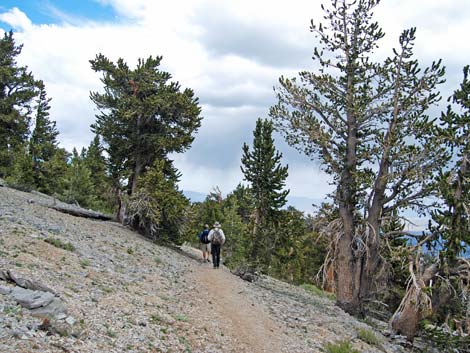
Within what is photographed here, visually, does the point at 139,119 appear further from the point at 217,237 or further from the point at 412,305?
the point at 412,305

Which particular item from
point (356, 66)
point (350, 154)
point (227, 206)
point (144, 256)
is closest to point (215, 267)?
point (144, 256)

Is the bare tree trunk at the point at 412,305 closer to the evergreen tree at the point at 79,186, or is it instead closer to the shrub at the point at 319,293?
the shrub at the point at 319,293

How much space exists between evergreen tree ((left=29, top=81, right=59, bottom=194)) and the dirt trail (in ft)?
84.0

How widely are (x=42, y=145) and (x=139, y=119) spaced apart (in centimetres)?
1491

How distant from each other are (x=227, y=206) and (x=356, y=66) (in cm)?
3498

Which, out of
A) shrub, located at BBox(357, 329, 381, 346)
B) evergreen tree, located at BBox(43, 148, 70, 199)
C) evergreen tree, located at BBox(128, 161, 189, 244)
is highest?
evergreen tree, located at BBox(43, 148, 70, 199)

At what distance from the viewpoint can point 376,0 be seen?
60.6 ft

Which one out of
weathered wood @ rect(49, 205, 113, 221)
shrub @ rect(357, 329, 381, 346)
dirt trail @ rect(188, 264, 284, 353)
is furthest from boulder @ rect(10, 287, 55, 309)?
weathered wood @ rect(49, 205, 113, 221)

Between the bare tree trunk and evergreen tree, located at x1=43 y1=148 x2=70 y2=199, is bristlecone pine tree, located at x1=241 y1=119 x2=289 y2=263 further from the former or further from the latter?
evergreen tree, located at x1=43 y1=148 x2=70 y2=199

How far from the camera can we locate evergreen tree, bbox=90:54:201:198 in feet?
91.4

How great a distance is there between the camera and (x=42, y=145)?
126 ft

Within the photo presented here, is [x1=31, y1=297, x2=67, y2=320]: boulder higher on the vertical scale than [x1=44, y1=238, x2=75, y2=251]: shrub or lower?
lower

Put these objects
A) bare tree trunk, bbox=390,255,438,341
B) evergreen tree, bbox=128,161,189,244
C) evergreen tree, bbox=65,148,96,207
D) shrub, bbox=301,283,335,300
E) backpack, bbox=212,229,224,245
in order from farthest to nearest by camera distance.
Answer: evergreen tree, bbox=65,148,96,207 → shrub, bbox=301,283,335,300 → evergreen tree, bbox=128,161,189,244 → backpack, bbox=212,229,224,245 → bare tree trunk, bbox=390,255,438,341

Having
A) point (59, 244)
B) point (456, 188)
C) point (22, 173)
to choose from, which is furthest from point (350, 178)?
point (22, 173)
